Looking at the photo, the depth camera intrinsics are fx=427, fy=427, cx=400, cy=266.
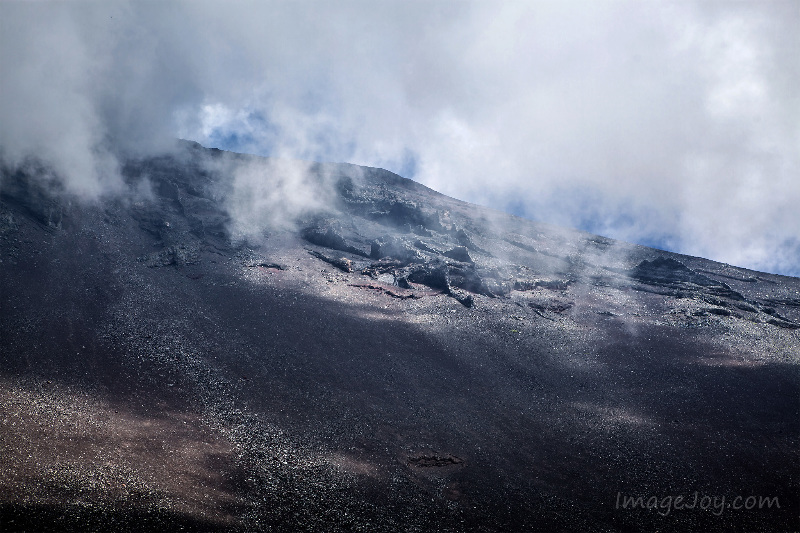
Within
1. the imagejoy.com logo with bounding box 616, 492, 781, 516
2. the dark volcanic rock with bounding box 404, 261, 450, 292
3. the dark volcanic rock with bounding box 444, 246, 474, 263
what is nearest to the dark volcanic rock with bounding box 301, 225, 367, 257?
the dark volcanic rock with bounding box 404, 261, 450, 292

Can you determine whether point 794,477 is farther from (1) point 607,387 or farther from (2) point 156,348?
(2) point 156,348

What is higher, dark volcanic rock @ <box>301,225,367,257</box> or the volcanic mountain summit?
dark volcanic rock @ <box>301,225,367,257</box>

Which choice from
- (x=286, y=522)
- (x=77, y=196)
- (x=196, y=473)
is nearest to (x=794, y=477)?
(x=286, y=522)

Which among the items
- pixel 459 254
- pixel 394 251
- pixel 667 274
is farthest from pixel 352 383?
pixel 667 274

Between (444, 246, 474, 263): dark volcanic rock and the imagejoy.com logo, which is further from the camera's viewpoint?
(444, 246, 474, 263): dark volcanic rock

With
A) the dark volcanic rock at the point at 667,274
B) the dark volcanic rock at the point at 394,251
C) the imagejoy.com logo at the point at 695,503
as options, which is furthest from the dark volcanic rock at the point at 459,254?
the imagejoy.com logo at the point at 695,503

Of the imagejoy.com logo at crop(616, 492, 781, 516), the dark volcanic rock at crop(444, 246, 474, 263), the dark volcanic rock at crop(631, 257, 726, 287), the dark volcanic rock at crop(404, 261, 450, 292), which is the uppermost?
the dark volcanic rock at crop(631, 257, 726, 287)

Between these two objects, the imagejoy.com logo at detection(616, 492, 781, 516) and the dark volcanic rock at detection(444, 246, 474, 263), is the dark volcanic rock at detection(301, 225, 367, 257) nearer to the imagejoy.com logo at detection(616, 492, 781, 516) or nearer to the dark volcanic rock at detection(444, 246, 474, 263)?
the dark volcanic rock at detection(444, 246, 474, 263)

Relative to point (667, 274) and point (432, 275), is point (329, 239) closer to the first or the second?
point (432, 275)
